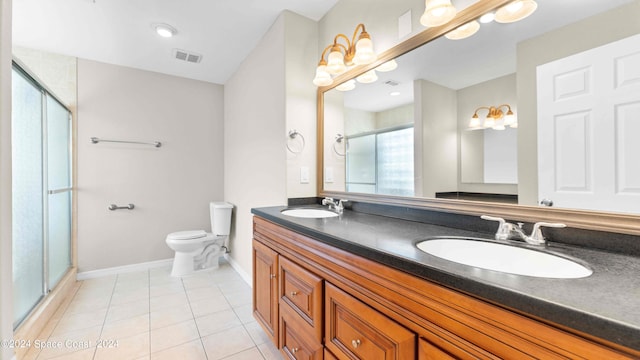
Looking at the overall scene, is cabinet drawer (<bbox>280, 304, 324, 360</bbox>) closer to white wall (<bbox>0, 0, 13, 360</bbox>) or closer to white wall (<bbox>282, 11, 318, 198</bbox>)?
white wall (<bbox>282, 11, 318, 198</bbox>)

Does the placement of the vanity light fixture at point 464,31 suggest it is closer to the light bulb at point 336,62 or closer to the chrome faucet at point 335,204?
the light bulb at point 336,62

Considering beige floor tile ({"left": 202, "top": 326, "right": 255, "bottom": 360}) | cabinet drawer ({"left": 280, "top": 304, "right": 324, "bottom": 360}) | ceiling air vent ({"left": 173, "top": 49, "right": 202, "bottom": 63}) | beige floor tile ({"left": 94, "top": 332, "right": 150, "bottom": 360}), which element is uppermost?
ceiling air vent ({"left": 173, "top": 49, "right": 202, "bottom": 63})

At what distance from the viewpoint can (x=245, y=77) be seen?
281cm

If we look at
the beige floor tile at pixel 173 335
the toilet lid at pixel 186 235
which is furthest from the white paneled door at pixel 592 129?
the toilet lid at pixel 186 235

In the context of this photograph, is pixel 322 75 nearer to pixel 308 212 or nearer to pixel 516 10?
pixel 308 212

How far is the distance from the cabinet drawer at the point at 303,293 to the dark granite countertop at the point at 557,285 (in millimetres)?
276

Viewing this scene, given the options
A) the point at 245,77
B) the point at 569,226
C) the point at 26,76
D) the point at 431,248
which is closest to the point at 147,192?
the point at 26,76

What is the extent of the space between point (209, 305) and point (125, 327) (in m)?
0.58

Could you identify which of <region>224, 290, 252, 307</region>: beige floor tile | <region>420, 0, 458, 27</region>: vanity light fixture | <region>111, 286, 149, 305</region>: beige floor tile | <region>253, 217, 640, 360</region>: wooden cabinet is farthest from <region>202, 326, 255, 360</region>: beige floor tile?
<region>420, 0, 458, 27</region>: vanity light fixture

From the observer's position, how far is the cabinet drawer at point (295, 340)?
45.1 inches

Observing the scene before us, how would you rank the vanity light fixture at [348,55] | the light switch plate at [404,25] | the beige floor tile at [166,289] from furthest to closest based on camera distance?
the beige floor tile at [166,289], the vanity light fixture at [348,55], the light switch plate at [404,25]

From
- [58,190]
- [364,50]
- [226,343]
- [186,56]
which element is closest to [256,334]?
A: [226,343]

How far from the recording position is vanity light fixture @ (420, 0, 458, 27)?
114 cm

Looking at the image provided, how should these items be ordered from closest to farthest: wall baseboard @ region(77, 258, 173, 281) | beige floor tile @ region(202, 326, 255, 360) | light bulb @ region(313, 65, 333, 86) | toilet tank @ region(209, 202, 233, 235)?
beige floor tile @ region(202, 326, 255, 360)
light bulb @ region(313, 65, 333, 86)
wall baseboard @ region(77, 258, 173, 281)
toilet tank @ region(209, 202, 233, 235)
